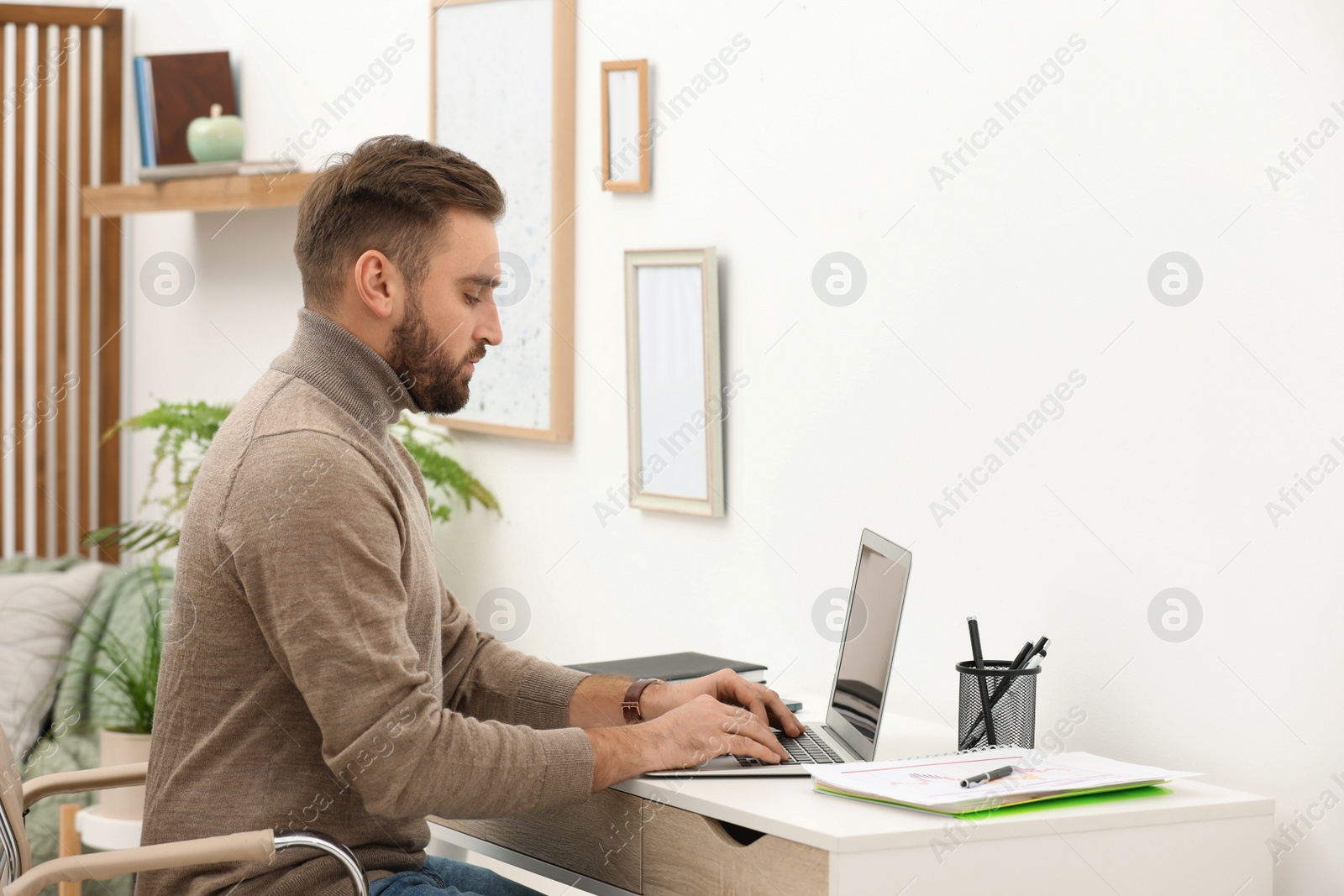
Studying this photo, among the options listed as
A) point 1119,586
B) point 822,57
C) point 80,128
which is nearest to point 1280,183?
point 1119,586

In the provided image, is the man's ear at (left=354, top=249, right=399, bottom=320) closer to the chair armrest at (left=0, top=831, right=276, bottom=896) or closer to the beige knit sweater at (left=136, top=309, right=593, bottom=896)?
the beige knit sweater at (left=136, top=309, right=593, bottom=896)

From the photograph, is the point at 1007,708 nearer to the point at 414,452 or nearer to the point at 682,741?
the point at 682,741

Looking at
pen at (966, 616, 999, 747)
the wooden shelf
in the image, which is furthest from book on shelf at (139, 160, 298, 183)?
pen at (966, 616, 999, 747)

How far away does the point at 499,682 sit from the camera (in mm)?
2008

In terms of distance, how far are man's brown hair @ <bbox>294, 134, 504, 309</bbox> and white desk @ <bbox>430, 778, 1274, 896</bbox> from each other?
720 mm

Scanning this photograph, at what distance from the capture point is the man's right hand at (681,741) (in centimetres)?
166

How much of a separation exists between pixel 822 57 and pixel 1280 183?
2.89 ft

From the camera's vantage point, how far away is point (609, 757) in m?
1.66

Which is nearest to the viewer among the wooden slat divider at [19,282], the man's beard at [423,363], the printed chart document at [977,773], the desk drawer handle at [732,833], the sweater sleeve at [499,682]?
the printed chart document at [977,773]

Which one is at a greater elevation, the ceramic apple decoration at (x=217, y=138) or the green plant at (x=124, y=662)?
the ceramic apple decoration at (x=217, y=138)

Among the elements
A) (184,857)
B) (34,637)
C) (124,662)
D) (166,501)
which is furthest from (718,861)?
(34,637)

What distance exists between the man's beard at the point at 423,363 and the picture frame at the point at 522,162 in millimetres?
1127

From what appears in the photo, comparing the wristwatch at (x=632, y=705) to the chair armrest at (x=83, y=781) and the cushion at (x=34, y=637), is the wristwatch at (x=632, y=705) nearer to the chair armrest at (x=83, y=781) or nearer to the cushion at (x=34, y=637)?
the chair armrest at (x=83, y=781)

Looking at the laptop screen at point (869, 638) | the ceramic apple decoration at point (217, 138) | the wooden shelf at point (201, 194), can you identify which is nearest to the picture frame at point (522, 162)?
the wooden shelf at point (201, 194)
